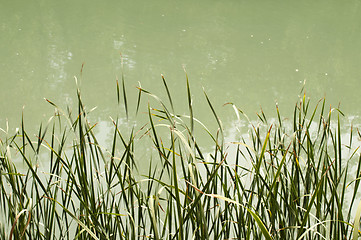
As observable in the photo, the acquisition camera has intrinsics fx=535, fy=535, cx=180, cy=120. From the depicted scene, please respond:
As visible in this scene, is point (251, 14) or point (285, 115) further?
point (251, 14)

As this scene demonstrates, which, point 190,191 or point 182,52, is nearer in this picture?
point 190,191

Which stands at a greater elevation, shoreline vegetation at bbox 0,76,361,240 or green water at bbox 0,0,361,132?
green water at bbox 0,0,361,132

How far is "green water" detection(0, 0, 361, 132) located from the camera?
3.50m

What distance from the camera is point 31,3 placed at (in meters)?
5.35

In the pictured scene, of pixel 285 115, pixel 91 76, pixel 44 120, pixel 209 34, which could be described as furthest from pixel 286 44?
pixel 44 120

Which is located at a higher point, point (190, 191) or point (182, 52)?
point (182, 52)

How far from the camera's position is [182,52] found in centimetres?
432

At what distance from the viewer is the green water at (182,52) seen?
3499 millimetres

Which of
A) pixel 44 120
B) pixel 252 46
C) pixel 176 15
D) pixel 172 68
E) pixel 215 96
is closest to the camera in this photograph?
pixel 44 120

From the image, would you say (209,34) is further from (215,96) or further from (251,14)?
(215,96)

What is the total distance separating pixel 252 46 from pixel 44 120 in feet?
6.85

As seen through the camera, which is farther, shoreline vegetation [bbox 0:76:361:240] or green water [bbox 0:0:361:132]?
green water [bbox 0:0:361:132]

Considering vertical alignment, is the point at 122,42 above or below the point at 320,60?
above

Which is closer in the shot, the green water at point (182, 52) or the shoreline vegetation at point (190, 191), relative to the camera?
the shoreline vegetation at point (190, 191)
